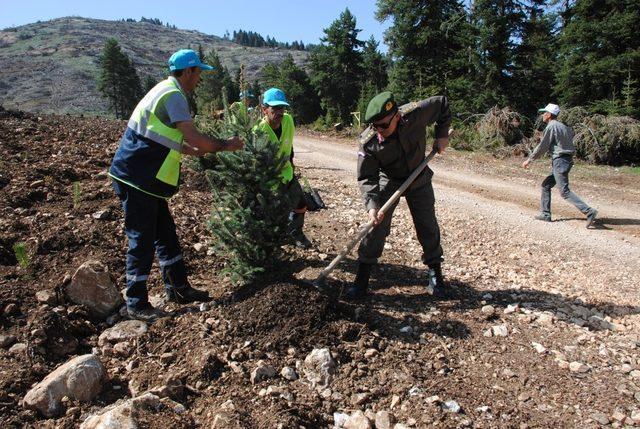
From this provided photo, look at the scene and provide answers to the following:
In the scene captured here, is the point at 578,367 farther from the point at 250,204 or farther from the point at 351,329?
the point at 250,204

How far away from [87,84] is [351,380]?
307 feet

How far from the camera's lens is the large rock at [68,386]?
8.91 feet

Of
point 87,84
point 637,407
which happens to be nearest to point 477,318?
point 637,407

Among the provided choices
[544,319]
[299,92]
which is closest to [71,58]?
[299,92]

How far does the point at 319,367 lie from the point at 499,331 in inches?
66.7

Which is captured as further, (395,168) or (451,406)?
(395,168)

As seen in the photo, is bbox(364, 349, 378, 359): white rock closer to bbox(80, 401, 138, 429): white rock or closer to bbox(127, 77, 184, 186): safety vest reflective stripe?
bbox(80, 401, 138, 429): white rock

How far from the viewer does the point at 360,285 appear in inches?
173

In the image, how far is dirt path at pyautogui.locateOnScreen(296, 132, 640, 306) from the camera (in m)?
5.10

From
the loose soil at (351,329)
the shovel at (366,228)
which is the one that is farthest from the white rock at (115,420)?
the shovel at (366,228)

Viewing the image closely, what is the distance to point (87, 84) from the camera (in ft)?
269

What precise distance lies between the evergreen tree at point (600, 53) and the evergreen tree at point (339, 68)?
18.8 m

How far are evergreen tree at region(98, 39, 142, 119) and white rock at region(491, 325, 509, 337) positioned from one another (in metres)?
53.5

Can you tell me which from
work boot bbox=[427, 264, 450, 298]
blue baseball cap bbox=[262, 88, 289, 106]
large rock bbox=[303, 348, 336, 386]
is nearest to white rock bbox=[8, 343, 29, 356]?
large rock bbox=[303, 348, 336, 386]
